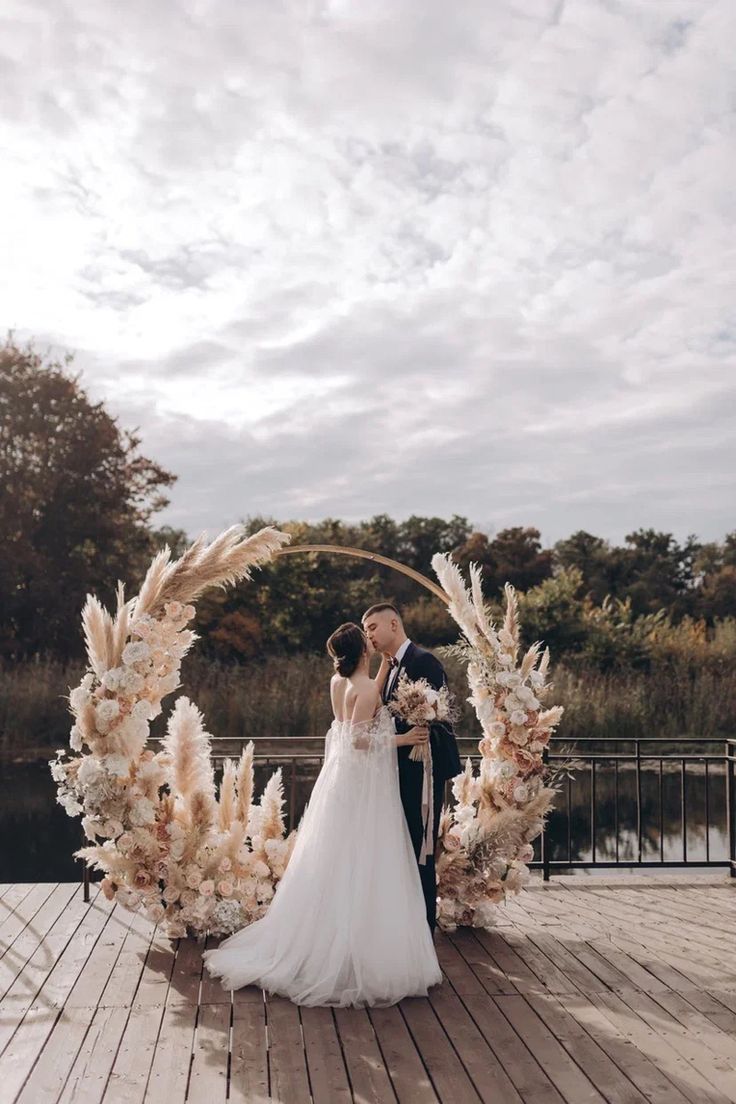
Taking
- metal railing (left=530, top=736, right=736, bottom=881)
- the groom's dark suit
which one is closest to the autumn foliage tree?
metal railing (left=530, top=736, right=736, bottom=881)

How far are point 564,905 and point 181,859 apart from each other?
7.81 feet

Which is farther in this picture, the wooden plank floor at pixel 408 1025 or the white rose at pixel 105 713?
the white rose at pixel 105 713

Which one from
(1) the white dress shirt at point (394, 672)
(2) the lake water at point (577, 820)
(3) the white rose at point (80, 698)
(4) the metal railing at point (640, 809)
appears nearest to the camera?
(1) the white dress shirt at point (394, 672)

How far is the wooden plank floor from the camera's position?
359 centimetres

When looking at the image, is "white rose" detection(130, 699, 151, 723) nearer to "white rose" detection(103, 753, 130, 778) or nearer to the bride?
"white rose" detection(103, 753, 130, 778)

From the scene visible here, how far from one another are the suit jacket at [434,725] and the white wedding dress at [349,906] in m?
0.25

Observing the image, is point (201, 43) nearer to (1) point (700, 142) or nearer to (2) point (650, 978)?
(1) point (700, 142)

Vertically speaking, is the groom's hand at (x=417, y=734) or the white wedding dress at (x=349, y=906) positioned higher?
the groom's hand at (x=417, y=734)

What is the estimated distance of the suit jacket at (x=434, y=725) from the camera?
16.7 feet

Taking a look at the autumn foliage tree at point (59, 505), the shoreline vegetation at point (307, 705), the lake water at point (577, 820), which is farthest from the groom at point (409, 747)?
the autumn foliage tree at point (59, 505)

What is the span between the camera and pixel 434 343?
15156 millimetres

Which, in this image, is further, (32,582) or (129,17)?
(32,582)

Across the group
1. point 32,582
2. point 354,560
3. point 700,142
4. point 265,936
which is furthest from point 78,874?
point 354,560

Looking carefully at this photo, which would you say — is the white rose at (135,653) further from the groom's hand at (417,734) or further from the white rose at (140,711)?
the groom's hand at (417,734)
